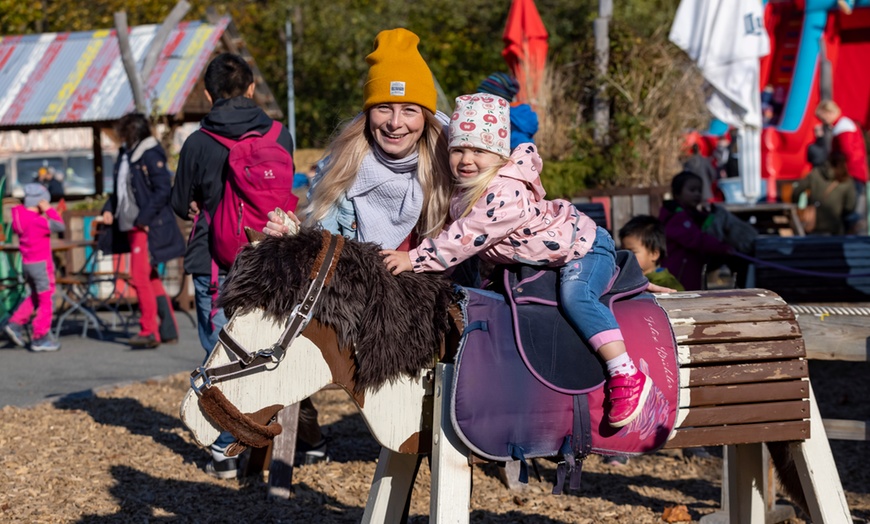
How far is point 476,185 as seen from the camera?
10.4 ft

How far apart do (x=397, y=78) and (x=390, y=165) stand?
297 mm

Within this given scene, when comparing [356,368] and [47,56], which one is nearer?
[356,368]

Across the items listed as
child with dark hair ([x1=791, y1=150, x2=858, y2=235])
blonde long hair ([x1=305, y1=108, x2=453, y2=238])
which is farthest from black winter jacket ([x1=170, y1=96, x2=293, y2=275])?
Answer: child with dark hair ([x1=791, y1=150, x2=858, y2=235])

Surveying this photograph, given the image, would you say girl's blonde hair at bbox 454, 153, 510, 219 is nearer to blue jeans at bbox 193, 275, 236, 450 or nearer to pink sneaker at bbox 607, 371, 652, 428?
pink sneaker at bbox 607, 371, 652, 428

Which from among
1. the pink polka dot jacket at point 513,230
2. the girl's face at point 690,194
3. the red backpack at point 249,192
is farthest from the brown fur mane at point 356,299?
the girl's face at point 690,194

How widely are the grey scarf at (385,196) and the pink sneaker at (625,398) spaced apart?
3.20ft

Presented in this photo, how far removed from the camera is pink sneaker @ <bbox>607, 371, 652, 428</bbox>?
2971 millimetres

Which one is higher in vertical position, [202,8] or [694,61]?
[202,8]

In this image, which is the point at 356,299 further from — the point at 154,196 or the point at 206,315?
the point at 154,196

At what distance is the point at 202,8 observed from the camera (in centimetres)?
3112

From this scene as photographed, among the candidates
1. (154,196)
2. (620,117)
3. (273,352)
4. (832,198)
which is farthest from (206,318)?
(832,198)

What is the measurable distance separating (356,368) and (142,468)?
306 centimetres

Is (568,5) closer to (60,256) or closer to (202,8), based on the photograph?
(202,8)

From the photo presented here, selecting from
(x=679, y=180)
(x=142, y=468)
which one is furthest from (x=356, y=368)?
(x=679, y=180)
